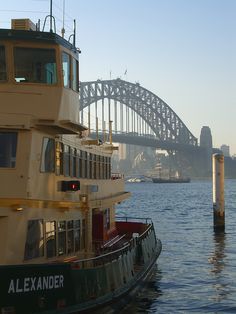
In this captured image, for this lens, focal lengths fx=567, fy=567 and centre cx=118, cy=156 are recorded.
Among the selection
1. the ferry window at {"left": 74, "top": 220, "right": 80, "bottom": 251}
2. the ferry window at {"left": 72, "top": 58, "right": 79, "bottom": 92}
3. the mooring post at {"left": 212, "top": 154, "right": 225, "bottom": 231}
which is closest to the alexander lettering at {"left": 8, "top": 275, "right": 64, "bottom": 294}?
the ferry window at {"left": 74, "top": 220, "right": 80, "bottom": 251}

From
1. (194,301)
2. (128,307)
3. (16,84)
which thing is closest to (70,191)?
(16,84)

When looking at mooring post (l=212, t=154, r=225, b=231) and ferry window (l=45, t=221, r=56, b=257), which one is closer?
ferry window (l=45, t=221, r=56, b=257)

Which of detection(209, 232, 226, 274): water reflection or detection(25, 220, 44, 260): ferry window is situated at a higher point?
detection(25, 220, 44, 260): ferry window

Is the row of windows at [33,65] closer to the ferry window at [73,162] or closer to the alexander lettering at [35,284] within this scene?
the ferry window at [73,162]

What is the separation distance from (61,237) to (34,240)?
1.48 meters

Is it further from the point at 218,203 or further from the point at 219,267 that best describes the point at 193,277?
the point at 218,203

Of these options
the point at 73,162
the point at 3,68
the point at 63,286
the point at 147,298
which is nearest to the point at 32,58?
the point at 3,68

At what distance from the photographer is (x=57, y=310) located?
1261 cm

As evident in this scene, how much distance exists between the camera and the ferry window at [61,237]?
14586 mm

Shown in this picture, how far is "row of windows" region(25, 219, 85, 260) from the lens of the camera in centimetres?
1328

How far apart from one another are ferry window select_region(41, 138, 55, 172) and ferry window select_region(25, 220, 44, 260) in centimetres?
135

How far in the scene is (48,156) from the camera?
14.1 m

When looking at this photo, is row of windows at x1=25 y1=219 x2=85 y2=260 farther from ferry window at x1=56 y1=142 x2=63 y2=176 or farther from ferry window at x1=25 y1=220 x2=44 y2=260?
ferry window at x1=56 y1=142 x2=63 y2=176

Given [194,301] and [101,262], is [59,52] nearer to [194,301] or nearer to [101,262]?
[101,262]
